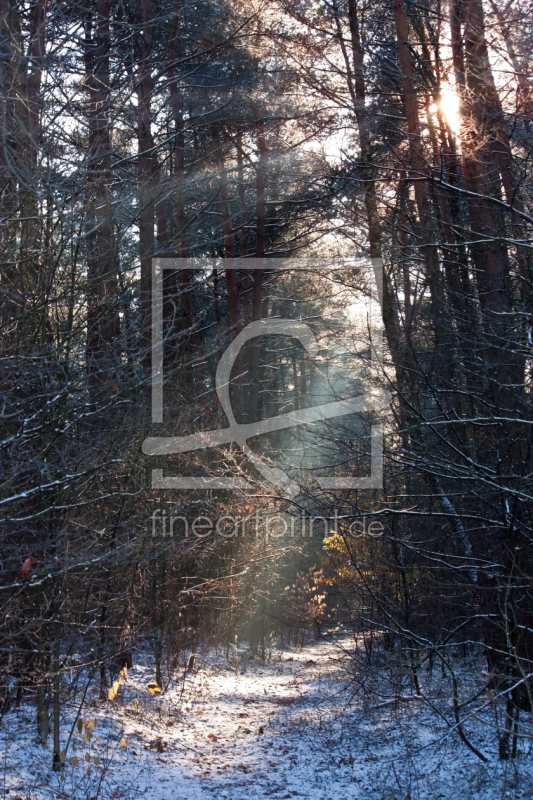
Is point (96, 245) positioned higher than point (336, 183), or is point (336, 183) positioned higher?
point (336, 183)

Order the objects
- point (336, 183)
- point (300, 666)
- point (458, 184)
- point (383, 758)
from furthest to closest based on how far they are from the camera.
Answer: point (300, 666) < point (336, 183) < point (458, 184) < point (383, 758)

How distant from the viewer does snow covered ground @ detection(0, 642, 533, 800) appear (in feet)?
20.2

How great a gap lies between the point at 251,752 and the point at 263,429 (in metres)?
7.08

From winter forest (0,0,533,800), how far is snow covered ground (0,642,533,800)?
46 mm

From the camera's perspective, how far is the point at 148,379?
19.6 ft

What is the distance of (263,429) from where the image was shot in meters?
14.3

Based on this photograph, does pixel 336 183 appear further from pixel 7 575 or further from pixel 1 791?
pixel 1 791

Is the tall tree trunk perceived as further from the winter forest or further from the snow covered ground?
the snow covered ground

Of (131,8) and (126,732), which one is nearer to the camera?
(126,732)

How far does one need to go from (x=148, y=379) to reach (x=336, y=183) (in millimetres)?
5944

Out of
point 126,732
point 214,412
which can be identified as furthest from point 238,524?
point 126,732
